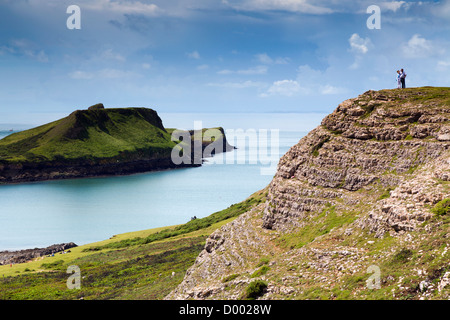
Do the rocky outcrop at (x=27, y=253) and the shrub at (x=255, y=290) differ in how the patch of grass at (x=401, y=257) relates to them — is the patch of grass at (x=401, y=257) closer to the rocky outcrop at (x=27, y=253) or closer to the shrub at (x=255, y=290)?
the shrub at (x=255, y=290)

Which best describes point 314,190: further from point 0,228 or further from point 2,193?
point 2,193

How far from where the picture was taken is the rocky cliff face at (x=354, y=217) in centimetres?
2252

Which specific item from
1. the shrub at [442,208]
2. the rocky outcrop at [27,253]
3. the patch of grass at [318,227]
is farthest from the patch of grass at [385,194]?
the rocky outcrop at [27,253]

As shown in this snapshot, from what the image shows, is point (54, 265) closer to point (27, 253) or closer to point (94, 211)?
point (27, 253)

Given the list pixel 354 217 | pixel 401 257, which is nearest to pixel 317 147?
pixel 354 217

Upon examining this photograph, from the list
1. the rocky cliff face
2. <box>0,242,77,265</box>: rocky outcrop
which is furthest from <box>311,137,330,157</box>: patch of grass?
<box>0,242,77,265</box>: rocky outcrop

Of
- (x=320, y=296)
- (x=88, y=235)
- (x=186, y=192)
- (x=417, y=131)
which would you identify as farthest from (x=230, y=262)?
(x=186, y=192)

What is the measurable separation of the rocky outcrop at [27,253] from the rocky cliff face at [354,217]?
6575cm

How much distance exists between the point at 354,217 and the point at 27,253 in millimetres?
91927

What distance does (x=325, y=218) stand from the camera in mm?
37844

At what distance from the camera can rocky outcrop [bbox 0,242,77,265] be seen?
9319 centimetres

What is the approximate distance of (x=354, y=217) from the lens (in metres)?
33.8

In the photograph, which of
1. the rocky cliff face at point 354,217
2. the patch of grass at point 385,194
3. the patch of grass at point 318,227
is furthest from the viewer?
the patch of grass at point 318,227
